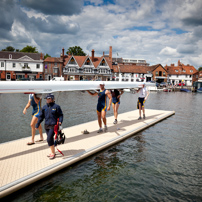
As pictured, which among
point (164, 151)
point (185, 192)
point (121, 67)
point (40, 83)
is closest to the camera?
point (185, 192)

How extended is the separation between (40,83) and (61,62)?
64.1 m

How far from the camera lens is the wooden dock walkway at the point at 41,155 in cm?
497

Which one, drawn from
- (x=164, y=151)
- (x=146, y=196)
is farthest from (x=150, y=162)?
(x=146, y=196)

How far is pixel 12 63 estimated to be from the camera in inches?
2400

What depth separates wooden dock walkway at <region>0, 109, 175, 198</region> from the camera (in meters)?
4.97

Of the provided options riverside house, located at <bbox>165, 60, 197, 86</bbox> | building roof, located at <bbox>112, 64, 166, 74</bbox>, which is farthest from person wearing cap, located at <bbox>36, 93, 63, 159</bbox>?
riverside house, located at <bbox>165, 60, 197, 86</bbox>

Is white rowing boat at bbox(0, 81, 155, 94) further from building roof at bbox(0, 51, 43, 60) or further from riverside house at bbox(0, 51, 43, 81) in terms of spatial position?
building roof at bbox(0, 51, 43, 60)

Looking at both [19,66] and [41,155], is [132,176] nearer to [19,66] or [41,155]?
[41,155]

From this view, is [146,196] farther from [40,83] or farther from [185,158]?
[40,83]

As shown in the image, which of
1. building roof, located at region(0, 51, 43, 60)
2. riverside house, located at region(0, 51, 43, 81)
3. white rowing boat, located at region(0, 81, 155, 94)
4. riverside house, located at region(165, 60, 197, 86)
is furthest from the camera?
riverside house, located at region(165, 60, 197, 86)

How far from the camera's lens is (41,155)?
637 cm

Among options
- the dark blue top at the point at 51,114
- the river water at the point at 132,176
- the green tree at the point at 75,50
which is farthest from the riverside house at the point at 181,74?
the dark blue top at the point at 51,114

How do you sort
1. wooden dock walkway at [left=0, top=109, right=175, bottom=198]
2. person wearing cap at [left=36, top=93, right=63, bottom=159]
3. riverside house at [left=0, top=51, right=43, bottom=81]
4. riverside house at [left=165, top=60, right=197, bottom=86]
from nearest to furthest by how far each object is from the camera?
wooden dock walkway at [left=0, top=109, right=175, bottom=198] → person wearing cap at [left=36, top=93, right=63, bottom=159] → riverside house at [left=0, top=51, right=43, bottom=81] → riverside house at [left=165, top=60, right=197, bottom=86]

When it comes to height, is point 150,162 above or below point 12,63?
below
